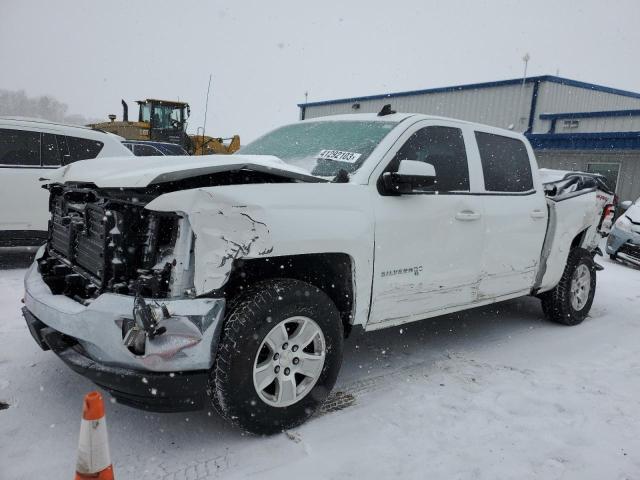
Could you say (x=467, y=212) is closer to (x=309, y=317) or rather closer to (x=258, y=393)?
(x=309, y=317)

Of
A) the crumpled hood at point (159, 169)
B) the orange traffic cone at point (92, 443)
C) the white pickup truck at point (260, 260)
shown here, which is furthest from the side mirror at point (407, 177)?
the orange traffic cone at point (92, 443)

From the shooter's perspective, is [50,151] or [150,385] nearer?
[150,385]

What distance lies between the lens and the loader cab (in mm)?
18953

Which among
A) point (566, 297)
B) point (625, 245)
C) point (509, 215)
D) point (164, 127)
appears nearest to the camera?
point (509, 215)

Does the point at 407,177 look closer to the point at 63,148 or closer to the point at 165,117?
the point at 63,148

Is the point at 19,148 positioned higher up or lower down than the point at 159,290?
higher up

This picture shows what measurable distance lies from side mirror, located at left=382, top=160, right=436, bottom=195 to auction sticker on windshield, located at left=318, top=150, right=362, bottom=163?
11.0 inches

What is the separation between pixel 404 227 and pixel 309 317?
2.97ft

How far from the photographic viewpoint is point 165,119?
1936 centimetres

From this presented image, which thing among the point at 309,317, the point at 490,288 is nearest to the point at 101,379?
the point at 309,317

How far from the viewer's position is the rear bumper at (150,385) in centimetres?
232

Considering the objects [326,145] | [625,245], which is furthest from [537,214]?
[625,245]

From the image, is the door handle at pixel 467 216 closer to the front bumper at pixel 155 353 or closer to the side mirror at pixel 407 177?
the side mirror at pixel 407 177

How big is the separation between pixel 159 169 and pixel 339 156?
130cm
